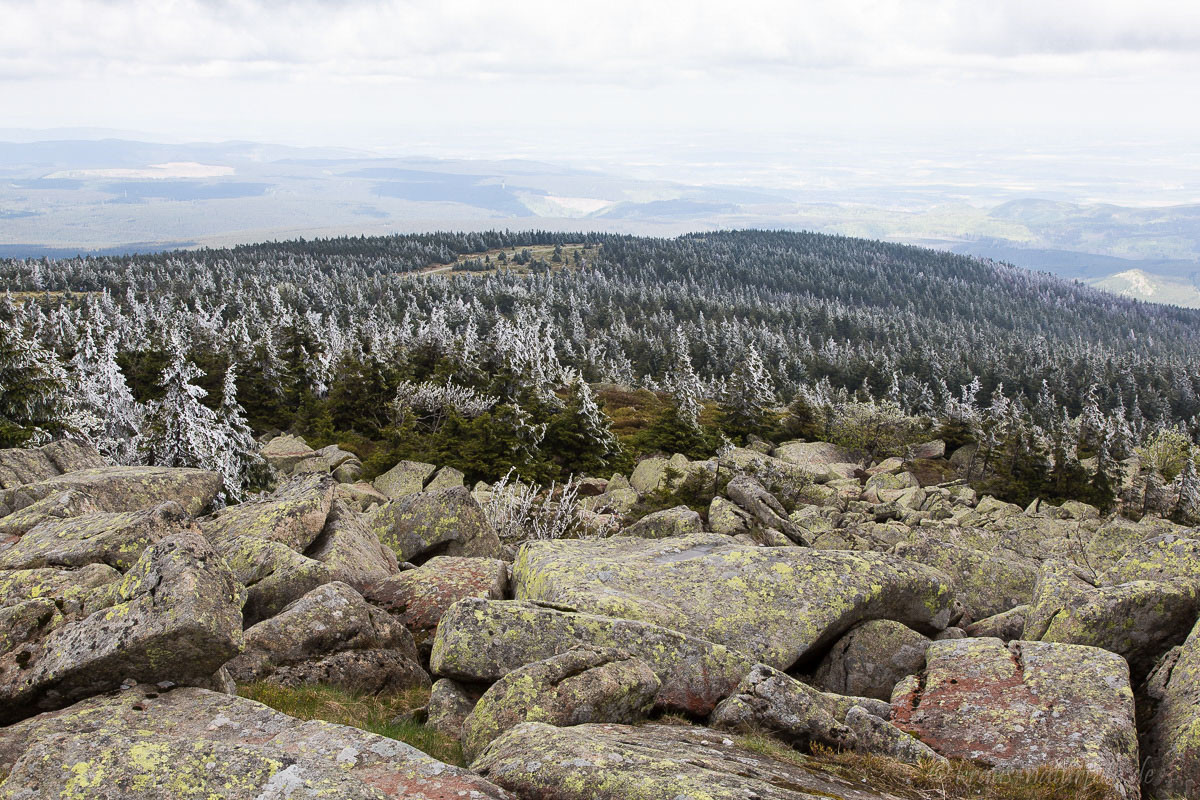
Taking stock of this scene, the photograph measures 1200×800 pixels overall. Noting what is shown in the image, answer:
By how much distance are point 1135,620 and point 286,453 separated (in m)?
38.9

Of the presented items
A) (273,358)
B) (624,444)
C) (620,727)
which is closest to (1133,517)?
(624,444)

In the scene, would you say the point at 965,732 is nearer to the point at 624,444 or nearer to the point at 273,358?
the point at 624,444

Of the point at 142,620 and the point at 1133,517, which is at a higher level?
the point at 142,620

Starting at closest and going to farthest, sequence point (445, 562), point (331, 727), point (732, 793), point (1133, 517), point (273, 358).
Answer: point (732, 793) < point (331, 727) < point (445, 562) < point (1133, 517) < point (273, 358)

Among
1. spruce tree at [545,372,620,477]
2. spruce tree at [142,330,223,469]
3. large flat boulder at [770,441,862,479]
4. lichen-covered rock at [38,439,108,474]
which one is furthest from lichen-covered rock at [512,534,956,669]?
large flat boulder at [770,441,862,479]

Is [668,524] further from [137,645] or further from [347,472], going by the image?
[347,472]

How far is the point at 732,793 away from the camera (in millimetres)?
6836

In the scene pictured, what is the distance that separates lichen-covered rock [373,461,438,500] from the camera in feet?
107

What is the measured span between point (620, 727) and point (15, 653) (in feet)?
25.2

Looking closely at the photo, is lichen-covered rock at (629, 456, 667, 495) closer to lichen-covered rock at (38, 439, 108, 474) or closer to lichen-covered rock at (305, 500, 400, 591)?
lichen-covered rock at (305, 500, 400, 591)

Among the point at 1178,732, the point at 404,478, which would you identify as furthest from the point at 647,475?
the point at 1178,732

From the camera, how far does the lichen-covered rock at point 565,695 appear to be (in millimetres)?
9023

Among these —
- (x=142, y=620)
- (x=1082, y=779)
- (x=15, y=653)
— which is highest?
(x=142, y=620)

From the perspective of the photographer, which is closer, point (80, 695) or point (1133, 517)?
point (80, 695)
